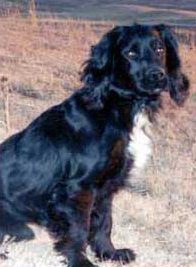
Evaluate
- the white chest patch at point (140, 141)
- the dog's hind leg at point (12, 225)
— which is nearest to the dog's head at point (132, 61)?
the white chest patch at point (140, 141)

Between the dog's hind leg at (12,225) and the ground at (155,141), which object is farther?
the ground at (155,141)

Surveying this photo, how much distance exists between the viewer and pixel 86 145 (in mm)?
4840

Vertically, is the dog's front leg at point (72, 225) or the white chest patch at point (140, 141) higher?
the white chest patch at point (140, 141)

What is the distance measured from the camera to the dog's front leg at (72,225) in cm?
484

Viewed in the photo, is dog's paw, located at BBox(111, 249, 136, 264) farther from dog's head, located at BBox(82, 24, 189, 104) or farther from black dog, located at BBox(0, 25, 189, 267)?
dog's head, located at BBox(82, 24, 189, 104)

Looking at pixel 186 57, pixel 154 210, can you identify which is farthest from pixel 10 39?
pixel 154 210

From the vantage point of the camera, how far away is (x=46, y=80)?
12430 millimetres

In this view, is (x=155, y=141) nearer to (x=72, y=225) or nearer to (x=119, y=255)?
(x=119, y=255)

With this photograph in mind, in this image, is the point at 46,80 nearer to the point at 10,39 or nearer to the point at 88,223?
the point at 10,39

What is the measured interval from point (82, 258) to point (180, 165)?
3.08 metres

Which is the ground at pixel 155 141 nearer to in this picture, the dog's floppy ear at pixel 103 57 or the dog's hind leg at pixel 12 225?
the dog's hind leg at pixel 12 225

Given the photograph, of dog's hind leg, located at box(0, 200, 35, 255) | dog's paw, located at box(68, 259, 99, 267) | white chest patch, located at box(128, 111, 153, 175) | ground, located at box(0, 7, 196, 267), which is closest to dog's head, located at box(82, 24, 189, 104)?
white chest patch, located at box(128, 111, 153, 175)

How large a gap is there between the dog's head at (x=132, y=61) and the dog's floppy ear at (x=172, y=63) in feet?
0.15

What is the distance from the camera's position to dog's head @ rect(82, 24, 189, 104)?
4.90 m
